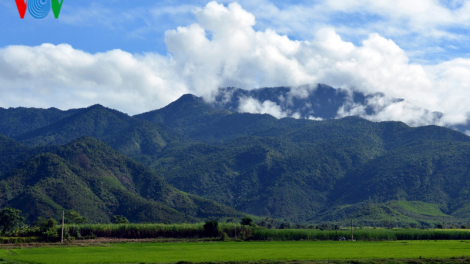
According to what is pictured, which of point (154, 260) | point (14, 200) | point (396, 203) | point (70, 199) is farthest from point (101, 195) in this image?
point (154, 260)

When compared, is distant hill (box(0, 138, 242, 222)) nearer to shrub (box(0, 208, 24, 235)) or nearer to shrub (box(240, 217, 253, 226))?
shrub (box(0, 208, 24, 235))

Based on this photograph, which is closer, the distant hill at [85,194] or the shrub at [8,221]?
the shrub at [8,221]

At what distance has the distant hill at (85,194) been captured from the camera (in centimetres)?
14388

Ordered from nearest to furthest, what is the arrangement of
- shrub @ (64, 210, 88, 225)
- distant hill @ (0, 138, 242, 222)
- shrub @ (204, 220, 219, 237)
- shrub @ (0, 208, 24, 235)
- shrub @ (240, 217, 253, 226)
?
shrub @ (0, 208, 24, 235), shrub @ (204, 220, 219, 237), shrub @ (240, 217, 253, 226), shrub @ (64, 210, 88, 225), distant hill @ (0, 138, 242, 222)

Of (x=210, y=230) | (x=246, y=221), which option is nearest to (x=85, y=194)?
(x=210, y=230)

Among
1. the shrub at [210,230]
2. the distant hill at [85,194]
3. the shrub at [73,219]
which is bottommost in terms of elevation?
the shrub at [210,230]

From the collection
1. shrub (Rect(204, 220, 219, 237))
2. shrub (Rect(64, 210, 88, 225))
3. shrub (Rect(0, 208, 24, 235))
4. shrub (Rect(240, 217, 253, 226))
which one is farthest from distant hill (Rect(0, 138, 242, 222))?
shrub (Rect(204, 220, 219, 237))

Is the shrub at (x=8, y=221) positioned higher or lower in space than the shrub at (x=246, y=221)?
higher

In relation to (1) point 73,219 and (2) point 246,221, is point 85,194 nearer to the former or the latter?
(1) point 73,219

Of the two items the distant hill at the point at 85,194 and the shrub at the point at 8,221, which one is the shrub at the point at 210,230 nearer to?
the shrub at the point at 8,221

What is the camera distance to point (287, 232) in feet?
299

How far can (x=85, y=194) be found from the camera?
158 m

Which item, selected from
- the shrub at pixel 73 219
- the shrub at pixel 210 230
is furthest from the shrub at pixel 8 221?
the shrub at pixel 210 230

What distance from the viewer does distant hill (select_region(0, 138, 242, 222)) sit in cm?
14388
